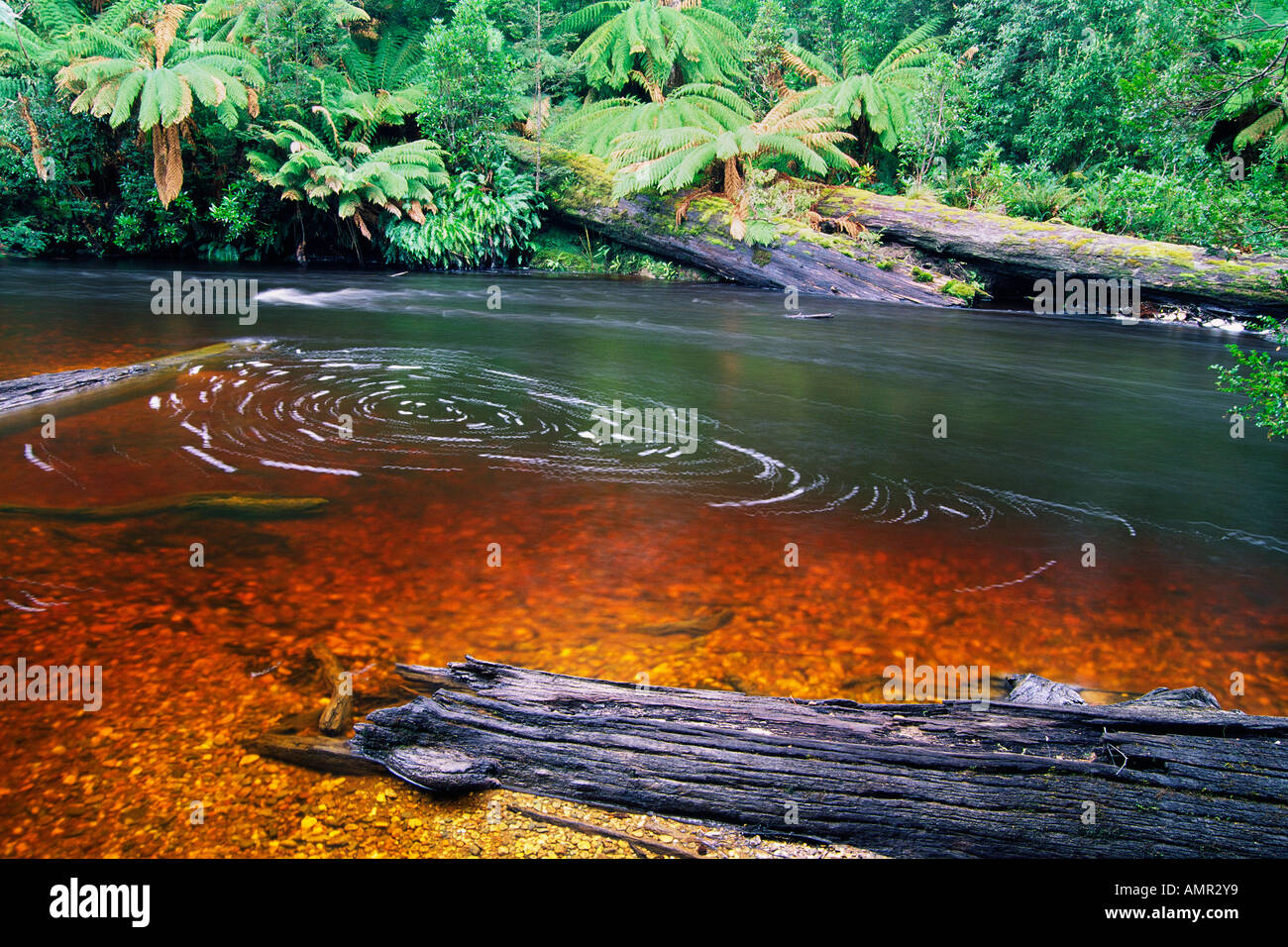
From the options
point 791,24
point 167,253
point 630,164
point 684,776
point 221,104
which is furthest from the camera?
point 791,24

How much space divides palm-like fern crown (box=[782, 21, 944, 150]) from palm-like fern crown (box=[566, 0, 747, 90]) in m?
1.58

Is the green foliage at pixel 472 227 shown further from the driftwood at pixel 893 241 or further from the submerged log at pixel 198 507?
the submerged log at pixel 198 507

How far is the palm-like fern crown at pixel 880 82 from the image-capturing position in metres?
16.5

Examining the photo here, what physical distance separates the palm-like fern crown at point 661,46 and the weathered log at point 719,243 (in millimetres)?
3345

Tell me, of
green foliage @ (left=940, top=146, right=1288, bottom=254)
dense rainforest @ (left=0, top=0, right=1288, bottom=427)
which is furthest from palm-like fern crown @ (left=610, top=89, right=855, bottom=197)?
green foliage @ (left=940, top=146, right=1288, bottom=254)

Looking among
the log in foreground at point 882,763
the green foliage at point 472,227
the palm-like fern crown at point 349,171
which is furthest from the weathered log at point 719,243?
the log in foreground at point 882,763

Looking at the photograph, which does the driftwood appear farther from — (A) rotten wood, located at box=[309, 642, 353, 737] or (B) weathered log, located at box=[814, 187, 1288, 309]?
(A) rotten wood, located at box=[309, 642, 353, 737]

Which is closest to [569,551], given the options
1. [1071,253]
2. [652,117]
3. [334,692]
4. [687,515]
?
[687,515]

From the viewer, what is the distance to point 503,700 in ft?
7.42

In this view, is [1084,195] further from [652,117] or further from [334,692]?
[334,692]

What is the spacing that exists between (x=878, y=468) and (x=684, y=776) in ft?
10.8

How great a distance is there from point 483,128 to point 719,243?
5793mm
